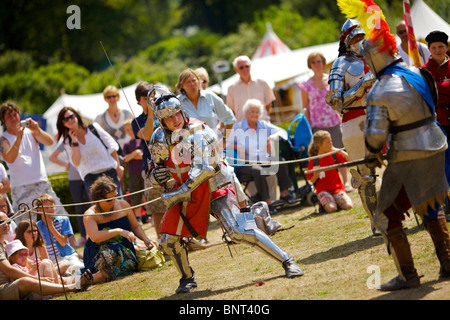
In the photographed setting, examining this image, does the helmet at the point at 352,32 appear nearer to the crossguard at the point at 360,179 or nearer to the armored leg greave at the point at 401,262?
the crossguard at the point at 360,179

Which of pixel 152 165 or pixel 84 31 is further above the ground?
pixel 84 31

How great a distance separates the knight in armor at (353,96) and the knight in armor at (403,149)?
3.82ft

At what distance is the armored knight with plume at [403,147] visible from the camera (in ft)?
16.4

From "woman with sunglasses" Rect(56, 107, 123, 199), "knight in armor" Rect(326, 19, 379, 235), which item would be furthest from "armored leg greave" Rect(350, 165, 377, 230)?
"woman with sunglasses" Rect(56, 107, 123, 199)

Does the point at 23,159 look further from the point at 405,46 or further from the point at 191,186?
the point at 405,46

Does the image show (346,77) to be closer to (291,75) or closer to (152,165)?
(152,165)

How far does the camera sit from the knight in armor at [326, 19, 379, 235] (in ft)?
21.0

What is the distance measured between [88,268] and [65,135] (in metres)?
2.05

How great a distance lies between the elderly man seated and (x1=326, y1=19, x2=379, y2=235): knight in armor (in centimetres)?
314

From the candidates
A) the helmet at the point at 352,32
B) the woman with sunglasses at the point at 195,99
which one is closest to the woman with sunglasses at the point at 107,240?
the woman with sunglasses at the point at 195,99

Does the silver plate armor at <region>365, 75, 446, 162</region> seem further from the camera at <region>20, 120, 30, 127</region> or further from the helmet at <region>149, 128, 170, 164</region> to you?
the camera at <region>20, 120, 30, 127</region>

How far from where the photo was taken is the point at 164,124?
611 centimetres

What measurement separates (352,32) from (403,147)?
1639mm
